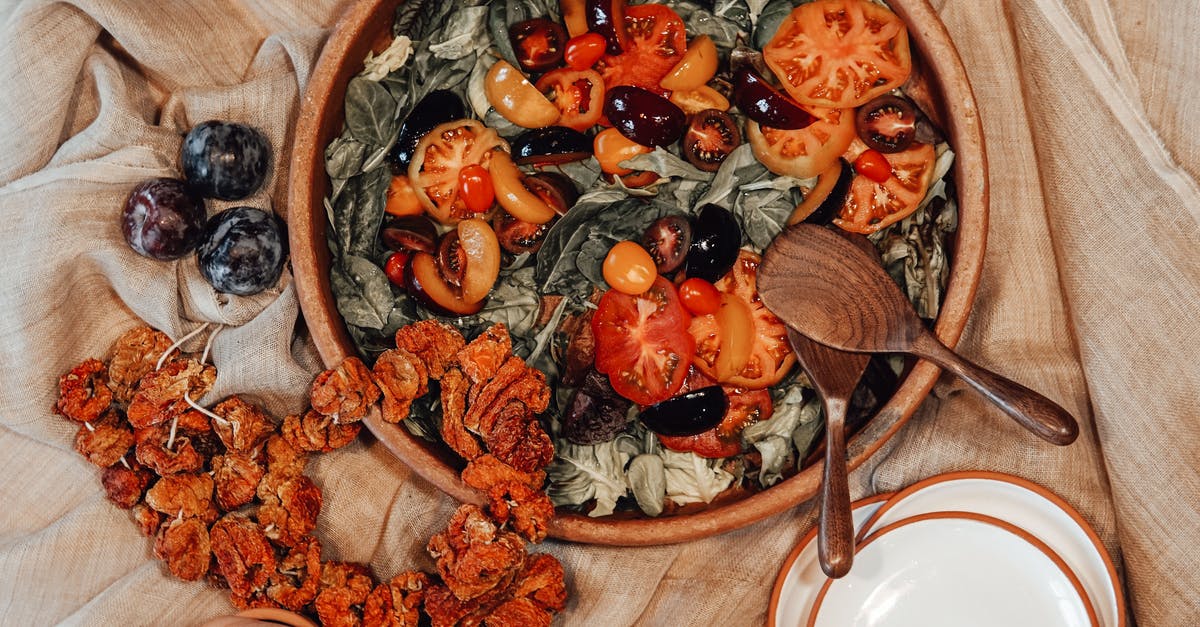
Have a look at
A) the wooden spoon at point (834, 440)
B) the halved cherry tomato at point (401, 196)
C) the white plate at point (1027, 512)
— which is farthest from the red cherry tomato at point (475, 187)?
the white plate at point (1027, 512)

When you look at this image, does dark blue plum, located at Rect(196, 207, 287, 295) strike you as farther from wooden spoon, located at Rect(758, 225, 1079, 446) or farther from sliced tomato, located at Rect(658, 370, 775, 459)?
wooden spoon, located at Rect(758, 225, 1079, 446)

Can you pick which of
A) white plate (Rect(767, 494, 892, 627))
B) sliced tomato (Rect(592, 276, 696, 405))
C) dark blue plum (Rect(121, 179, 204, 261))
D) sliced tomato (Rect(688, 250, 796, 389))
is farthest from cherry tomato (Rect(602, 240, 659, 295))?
dark blue plum (Rect(121, 179, 204, 261))

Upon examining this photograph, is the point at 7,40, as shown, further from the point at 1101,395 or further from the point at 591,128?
the point at 1101,395

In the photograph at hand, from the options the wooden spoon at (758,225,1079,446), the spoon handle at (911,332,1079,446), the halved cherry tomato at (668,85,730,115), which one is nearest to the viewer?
the spoon handle at (911,332,1079,446)

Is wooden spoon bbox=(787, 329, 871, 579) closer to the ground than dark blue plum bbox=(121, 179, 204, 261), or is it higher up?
closer to the ground

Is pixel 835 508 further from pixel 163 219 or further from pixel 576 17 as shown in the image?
pixel 163 219

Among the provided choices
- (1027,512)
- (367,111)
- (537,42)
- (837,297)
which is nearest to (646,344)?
(837,297)

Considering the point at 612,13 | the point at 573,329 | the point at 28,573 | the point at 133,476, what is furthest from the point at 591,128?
the point at 28,573
